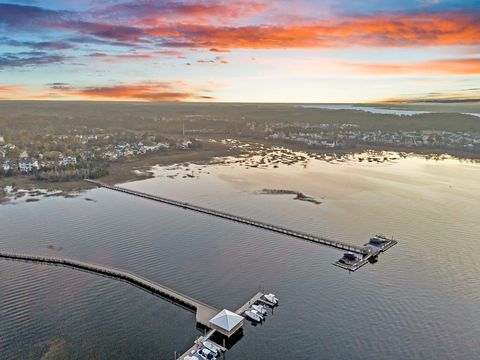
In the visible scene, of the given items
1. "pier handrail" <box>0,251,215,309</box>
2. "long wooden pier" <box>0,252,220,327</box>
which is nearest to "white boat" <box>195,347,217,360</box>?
"long wooden pier" <box>0,252,220,327</box>

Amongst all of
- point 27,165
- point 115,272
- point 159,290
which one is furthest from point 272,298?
point 27,165

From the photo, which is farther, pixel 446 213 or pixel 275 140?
pixel 275 140

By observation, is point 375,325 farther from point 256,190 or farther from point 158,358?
point 256,190

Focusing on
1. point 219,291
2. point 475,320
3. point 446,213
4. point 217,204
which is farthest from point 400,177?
point 219,291

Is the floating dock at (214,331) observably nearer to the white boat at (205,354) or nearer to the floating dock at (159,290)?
the floating dock at (159,290)

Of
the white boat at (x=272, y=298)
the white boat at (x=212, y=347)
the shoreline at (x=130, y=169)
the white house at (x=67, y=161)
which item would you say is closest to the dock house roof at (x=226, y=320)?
the white boat at (x=212, y=347)

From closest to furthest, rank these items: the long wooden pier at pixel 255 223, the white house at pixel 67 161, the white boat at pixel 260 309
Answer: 1. the white boat at pixel 260 309
2. the long wooden pier at pixel 255 223
3. the white house at pixel 67 161

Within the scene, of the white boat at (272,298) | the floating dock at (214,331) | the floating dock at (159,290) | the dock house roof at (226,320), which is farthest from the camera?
the white boat at (272,298)
